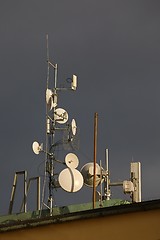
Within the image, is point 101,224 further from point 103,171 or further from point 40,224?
point 103,171

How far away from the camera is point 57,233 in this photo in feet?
46.0

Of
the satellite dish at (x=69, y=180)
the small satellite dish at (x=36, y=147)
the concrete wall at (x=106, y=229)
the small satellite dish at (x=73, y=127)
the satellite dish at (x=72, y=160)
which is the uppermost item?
the small satellite dish at (x=73, y=127)

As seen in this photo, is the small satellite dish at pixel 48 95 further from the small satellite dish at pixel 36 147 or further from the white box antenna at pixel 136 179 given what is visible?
the white box antenna at pixel 136 179

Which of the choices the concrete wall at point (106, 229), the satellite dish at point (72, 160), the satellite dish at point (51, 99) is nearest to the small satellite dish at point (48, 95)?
the satellite dish at point (51, 99)

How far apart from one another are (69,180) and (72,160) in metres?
1.32

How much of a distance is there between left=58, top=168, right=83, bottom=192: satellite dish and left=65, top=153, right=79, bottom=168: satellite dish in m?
0.79

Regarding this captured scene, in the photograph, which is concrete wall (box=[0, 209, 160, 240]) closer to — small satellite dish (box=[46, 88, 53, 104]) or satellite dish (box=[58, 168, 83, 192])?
satellite dish (box=[58, 168, 83, 192])

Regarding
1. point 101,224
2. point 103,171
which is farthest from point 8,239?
point 103,171

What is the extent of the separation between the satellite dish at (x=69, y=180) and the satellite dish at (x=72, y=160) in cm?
79

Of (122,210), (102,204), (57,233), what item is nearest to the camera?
(122,210)

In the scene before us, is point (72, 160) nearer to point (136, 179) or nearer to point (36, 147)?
point (36, 147)

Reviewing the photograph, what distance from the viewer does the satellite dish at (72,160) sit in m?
24.5

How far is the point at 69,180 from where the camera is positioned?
77.2ft

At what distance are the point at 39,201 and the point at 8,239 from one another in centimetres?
935
